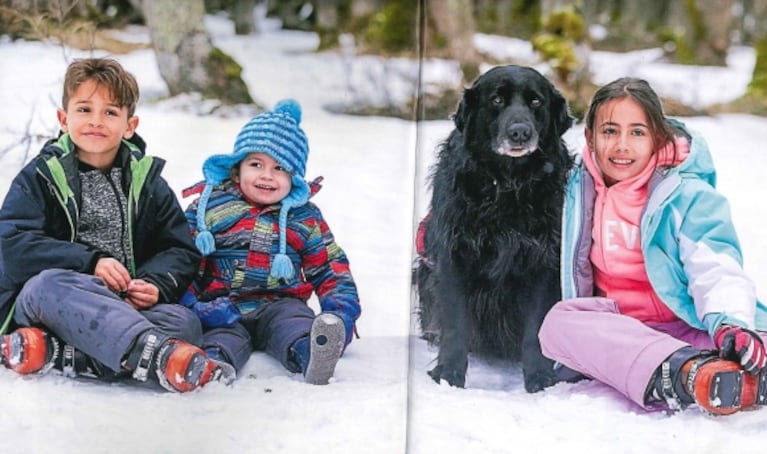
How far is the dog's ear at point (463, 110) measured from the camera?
6.79 feet

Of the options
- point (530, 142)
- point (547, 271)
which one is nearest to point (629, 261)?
point (547, 271)

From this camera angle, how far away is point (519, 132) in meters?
1.98

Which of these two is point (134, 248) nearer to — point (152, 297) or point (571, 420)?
point (152, 297)

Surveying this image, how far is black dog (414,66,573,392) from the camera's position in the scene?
79.7 inches

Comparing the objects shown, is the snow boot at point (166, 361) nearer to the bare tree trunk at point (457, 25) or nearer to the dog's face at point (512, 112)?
the dog's face at point (512, 112)

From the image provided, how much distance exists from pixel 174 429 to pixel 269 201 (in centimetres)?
55

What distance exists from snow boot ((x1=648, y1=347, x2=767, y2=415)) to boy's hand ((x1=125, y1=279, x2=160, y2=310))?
108 centimetres

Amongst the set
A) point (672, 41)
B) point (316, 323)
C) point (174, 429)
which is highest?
point (672, 41)

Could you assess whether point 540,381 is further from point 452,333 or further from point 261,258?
point 261,258

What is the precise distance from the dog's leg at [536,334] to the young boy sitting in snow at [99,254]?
0.65 meters

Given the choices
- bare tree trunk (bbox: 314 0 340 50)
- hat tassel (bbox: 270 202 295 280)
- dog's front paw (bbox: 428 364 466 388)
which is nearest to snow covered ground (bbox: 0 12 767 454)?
dog's front paw (bbox: 428 364 466 388)

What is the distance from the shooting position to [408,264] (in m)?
2.36

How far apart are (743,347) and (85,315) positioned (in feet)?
4.38

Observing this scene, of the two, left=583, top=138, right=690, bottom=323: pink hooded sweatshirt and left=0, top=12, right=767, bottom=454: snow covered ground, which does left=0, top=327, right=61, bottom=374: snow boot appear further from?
left=583, top=138, right=690, bottom=323: pink hooded sweatshirt
